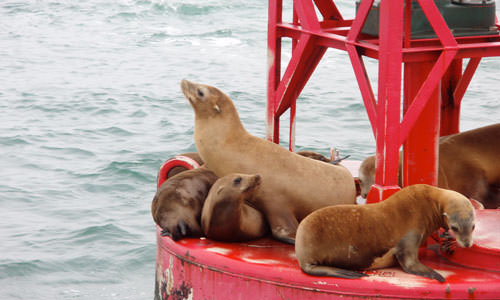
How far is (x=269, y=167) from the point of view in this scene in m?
6.10

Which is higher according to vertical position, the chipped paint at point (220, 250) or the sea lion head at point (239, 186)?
the sea lion head at point (239, 186)

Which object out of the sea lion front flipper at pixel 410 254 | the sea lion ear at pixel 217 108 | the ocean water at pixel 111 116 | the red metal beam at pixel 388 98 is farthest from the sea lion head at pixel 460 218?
the ocean water at pixel 111 116

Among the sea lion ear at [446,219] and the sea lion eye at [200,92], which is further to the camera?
the sea lion eye at [200,92]

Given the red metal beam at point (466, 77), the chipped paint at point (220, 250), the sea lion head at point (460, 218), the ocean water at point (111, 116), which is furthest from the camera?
the ocean water at point (111, 116)

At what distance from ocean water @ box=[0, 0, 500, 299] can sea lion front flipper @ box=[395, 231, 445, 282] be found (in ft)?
18.0

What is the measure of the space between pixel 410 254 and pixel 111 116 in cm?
1368

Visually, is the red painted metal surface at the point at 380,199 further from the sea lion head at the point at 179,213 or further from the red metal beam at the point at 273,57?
the red metal beam at the point at 273,57

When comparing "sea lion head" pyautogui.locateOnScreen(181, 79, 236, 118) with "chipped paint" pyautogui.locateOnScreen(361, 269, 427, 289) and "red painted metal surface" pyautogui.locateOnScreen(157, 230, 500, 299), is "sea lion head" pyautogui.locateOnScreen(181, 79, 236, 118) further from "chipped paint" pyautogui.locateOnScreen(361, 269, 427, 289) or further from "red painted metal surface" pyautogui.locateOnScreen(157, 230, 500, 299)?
"chipped paint" pyautogui.locateOnScreen(361, 269, 427, 289)

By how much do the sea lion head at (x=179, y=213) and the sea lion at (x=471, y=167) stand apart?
1.40m

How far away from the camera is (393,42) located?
5426 mm

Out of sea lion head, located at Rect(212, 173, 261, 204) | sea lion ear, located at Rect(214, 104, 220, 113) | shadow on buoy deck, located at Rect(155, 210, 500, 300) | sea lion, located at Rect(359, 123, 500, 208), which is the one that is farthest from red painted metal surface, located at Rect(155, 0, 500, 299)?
sea lion ear, located at Rect(214, 104, 220, 113)

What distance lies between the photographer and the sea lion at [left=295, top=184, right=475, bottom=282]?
Result: 5.13 m

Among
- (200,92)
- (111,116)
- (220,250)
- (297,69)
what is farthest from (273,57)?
(111,116)

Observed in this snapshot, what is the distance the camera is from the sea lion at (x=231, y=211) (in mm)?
5742
